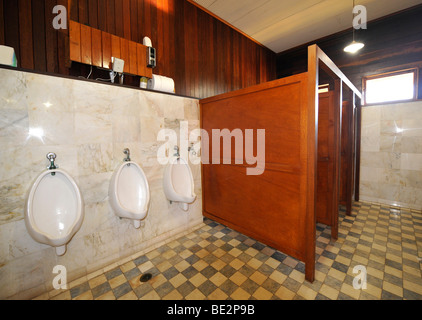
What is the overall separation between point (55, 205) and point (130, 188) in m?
0.58

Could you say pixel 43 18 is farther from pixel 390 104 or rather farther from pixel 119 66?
pixel 390 104

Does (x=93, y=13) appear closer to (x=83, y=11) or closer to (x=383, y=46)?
(x=83, y=11)

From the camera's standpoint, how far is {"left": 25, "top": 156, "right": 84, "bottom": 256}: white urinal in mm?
1317

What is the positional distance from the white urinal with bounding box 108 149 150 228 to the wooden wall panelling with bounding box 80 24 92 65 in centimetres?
98

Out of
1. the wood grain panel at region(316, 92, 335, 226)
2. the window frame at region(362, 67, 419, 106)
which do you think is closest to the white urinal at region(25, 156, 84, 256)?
the wood grain panel at region(316, 92, 335, 226)

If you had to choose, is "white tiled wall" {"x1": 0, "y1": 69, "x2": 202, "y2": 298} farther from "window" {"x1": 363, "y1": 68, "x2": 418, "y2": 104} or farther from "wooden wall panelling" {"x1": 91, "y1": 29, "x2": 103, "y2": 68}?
"window" {"x1": 363, "y1": 68, "x2": 418, "y2": 104}

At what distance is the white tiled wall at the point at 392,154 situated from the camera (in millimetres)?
2910

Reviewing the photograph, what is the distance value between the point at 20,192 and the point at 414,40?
18.3ft

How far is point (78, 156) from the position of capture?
5.20 ft

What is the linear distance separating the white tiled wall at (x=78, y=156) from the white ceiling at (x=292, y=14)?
2029 mm

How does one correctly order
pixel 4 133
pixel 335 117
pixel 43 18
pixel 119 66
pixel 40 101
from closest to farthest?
1. pixel 4 133
2. pixel 40 101
3. pixel 43 18
4. pixel 119 66
5. pixel 335 117

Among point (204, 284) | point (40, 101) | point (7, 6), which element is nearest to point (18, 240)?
point (40, 101)

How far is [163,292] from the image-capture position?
1433 mm

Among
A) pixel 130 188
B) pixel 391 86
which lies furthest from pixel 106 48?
pixel 391 86
